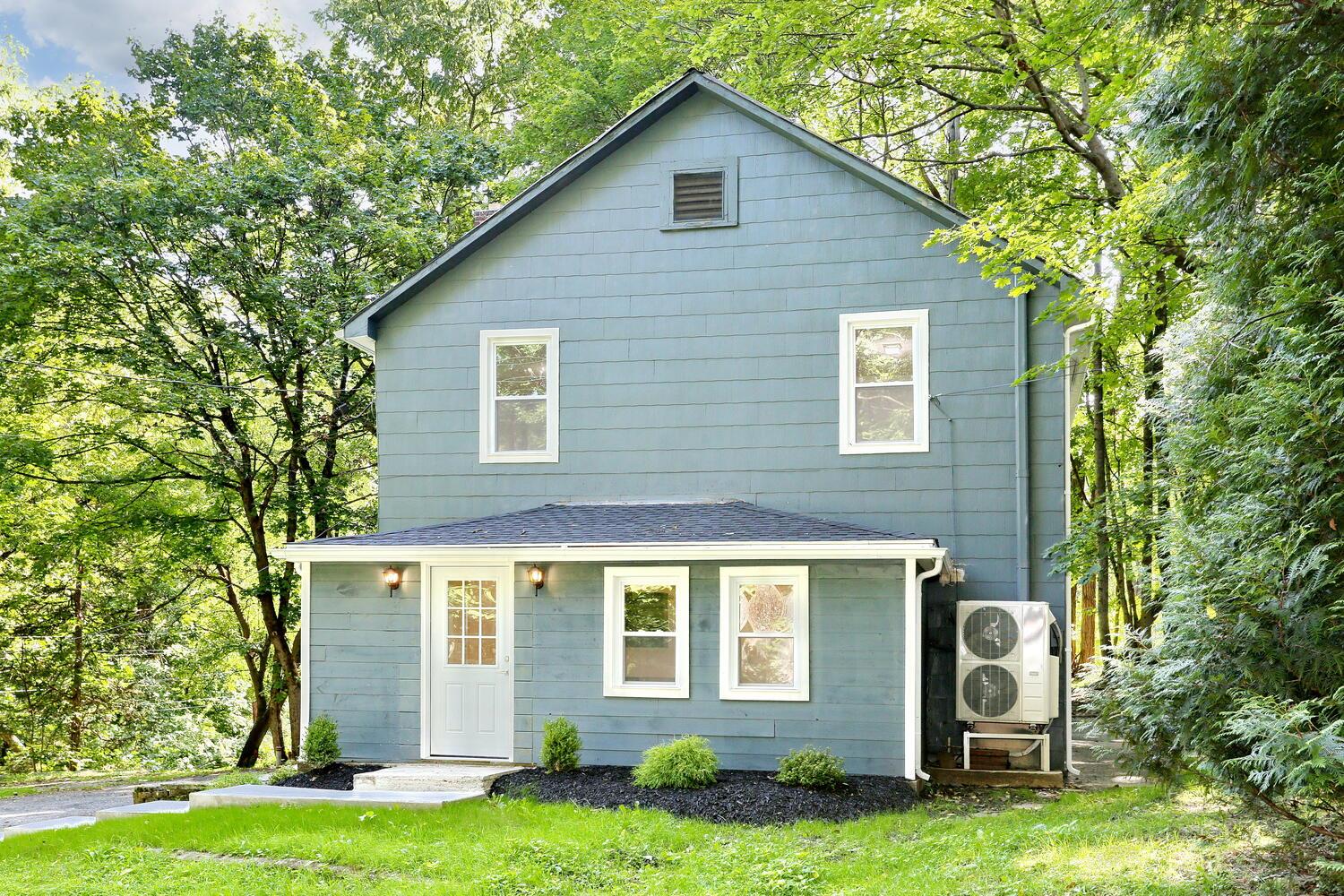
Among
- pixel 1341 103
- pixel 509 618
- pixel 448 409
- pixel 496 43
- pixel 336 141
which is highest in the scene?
pixel 496 43

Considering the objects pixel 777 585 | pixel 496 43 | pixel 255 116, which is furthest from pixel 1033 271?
pixel 496 43

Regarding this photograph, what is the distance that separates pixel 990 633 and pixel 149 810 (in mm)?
8016

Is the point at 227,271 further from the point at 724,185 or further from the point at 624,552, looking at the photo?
the point at 624,552

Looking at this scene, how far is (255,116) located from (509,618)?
11.1 meters

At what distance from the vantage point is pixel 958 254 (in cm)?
1055

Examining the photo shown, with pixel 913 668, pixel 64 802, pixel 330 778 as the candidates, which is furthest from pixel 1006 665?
pixel 64 802

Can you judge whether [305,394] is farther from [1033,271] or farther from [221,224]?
[1033,271]

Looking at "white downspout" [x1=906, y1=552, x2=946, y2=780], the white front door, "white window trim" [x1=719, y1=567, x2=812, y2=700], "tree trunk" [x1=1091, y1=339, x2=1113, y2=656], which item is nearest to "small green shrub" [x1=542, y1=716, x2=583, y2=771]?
the white front door

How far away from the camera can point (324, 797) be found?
9125 millimetres

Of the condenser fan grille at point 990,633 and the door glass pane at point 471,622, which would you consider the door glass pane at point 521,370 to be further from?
the condenser fan grille at point 990,633

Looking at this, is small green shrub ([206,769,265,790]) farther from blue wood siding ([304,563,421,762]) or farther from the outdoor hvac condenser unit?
the outdoor hvac condenser unit

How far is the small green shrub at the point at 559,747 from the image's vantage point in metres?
10.3

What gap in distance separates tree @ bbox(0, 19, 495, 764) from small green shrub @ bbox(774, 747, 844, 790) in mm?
9130

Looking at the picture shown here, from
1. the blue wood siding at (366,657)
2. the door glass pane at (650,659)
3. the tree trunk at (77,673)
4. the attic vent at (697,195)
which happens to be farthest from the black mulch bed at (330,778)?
the tree trunk at (77,673)
